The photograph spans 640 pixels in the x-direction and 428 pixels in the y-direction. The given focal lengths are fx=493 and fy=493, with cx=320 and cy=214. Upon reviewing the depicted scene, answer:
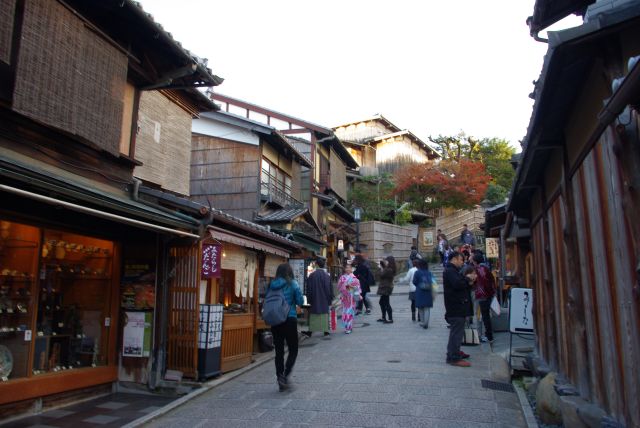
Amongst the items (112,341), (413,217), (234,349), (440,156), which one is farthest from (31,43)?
(440,156)

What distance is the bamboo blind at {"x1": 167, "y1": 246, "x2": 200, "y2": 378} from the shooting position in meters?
9.63

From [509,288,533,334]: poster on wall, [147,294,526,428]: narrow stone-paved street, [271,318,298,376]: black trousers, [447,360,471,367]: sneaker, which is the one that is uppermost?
[509,288,533,334]: poster on wall

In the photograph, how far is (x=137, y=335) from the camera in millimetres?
9797

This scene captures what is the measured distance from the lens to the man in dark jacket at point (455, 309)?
10070mm

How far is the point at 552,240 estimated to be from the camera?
26.7ft

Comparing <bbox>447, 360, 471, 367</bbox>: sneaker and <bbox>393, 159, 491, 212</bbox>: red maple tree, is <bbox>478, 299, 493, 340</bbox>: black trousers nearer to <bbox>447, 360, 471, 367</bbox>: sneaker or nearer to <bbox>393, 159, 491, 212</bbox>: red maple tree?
<bbox>447, 360, 471, 367</bbox>: sneaker

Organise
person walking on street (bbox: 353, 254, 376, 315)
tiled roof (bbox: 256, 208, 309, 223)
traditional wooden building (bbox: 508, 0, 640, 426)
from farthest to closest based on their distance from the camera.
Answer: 1. tiled roof (bbox: 256, 208, 309, 223)
2. person walking on street (bbox: 353, 254, 376, 315)
3. traditional wooden building (bbox: 508, 0, 640, 426)

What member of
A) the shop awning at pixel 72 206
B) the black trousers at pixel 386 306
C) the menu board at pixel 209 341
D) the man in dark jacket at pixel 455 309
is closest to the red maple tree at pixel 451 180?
the black trousers at pixel 386 306

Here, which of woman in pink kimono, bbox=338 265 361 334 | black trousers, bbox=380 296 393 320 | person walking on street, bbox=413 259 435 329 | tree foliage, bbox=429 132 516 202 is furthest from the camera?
tree foliage, bbox=429 132 516 202

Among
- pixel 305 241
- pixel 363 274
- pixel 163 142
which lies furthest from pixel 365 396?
pixel 305 241

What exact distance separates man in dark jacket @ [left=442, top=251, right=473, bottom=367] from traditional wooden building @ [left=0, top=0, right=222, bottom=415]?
5.15 metres

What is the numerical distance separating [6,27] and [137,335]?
5.85 meters

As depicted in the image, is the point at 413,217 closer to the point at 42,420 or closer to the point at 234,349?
the point at 234,349

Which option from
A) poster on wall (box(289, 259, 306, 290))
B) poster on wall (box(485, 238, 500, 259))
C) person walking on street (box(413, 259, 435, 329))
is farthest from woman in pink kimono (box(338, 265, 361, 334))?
poster on wall (box(485, 238, 500, 259))
